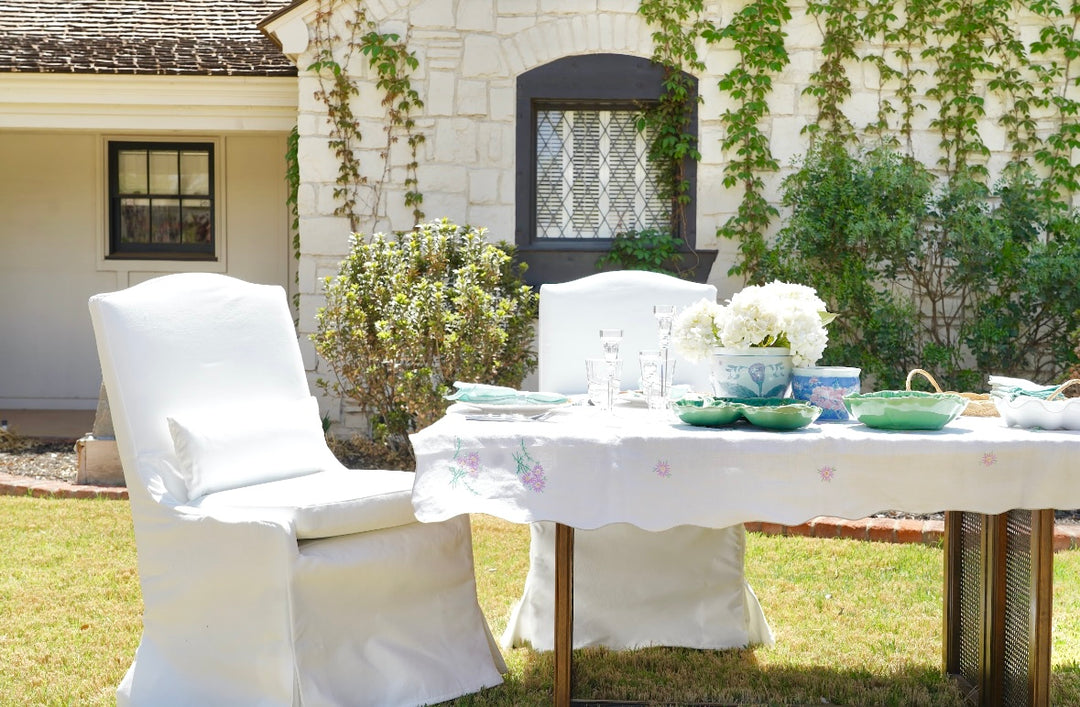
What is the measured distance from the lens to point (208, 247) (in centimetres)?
917

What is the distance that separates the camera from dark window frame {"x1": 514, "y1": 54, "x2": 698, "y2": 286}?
6.91 m

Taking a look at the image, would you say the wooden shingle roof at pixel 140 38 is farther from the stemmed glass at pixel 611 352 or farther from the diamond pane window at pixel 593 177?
the stemmed glass at pixel 611 352

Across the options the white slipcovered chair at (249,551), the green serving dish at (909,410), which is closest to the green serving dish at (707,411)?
the green serving dish at (909,410)

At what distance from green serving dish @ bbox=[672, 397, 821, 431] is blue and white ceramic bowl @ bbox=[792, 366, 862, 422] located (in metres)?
0.11

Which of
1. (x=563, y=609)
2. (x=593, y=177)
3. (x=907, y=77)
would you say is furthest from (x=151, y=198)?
(x=563, y=609)

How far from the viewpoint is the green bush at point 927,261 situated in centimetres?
658

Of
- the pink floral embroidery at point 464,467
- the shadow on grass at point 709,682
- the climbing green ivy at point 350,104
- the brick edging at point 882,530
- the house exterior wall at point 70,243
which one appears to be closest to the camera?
the pink floral embroidery at point 464,467

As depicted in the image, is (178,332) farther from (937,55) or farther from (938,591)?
(937,55)

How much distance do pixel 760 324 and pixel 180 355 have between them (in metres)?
1.58

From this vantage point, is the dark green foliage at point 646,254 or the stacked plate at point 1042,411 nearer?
the stacked plate at point 1042,411

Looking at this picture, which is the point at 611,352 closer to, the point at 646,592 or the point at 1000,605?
the point at 646,592

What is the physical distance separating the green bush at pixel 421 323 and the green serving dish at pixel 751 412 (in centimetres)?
340

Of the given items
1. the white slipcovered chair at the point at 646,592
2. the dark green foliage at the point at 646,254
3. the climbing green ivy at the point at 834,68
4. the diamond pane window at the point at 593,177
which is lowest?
the white slipcovered chair at the point at 646,592

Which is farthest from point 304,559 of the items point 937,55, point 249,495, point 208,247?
point 208,247
